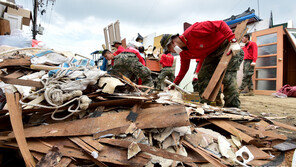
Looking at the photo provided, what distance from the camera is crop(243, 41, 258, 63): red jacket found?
4926mm

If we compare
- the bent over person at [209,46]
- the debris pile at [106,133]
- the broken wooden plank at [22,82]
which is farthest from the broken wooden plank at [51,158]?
the bent over person at [209,46]

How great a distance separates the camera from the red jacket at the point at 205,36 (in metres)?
2.25

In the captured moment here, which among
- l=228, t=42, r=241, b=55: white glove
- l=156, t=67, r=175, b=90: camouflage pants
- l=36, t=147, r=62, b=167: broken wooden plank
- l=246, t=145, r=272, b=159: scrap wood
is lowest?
l=246, t=145, r=272, b=159: scrap wood

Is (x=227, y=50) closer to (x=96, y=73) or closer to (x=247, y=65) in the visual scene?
(x=96, y=73)

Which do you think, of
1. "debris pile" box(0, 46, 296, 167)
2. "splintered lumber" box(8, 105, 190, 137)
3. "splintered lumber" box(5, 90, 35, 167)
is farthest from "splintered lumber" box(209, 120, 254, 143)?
"splintered lumber" box(5, 90, 35, 167)

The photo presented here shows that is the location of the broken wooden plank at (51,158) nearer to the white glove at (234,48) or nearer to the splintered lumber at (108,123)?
the splintered lumber at (108,123)

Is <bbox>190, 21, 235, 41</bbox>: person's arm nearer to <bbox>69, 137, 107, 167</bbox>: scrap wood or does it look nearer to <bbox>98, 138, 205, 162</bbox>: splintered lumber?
<bbox>98, 138, 205, 162</bbox>: splintered lumber

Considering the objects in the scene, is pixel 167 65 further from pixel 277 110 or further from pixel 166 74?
pixel 277 110

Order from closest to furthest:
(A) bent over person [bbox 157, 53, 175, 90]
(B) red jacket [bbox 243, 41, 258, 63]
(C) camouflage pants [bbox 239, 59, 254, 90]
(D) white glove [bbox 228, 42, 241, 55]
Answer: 1. (D) white glove [bbox 228, 42, 241, 55]
2. (B) red jacket [bbox 243, 41, 258, 63]
3. (C) camouflage pants [bbox 239, 59, 254, 90]
4. (A) bent over person [bbox 157, 53, 175, 90]

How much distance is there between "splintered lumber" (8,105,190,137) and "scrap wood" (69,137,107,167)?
0.05 meters

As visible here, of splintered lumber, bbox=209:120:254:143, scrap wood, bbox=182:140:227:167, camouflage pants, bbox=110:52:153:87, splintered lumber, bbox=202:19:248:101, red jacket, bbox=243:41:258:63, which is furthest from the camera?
red jacket, bbox=243:41:258:63

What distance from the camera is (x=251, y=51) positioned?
16.5 feet

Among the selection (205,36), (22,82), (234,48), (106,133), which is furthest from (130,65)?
(106,133)

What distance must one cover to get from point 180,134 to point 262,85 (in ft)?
21.8
